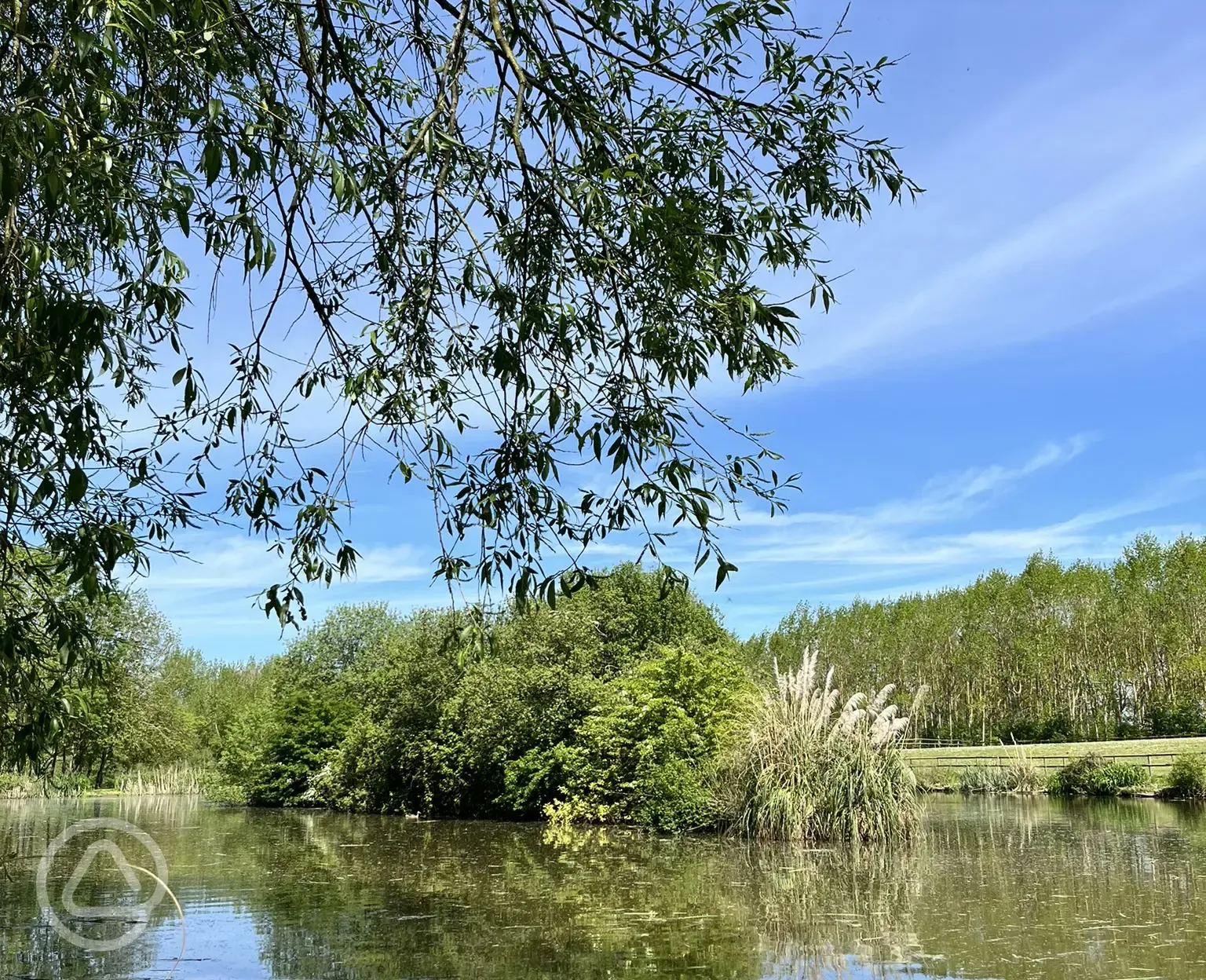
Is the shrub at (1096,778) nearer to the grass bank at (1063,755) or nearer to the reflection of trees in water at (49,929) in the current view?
the grass bank at (1063,755)

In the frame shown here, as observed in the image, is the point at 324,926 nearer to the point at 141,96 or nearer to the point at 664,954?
the point at 664,954

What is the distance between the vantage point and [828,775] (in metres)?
13.0

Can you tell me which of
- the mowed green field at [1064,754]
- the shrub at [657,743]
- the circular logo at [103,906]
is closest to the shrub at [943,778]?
the mowed green field at [1064,754]

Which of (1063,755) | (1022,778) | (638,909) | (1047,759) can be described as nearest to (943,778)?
(1022,778)

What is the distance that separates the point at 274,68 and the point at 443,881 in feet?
29.0

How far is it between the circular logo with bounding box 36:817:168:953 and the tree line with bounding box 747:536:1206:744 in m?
29.9

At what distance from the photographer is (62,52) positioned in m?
2.81

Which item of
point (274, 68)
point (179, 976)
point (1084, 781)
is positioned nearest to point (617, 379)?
point (274, 68)

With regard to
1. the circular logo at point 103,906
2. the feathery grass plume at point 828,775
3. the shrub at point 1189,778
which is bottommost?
the shrub at point 1189,778

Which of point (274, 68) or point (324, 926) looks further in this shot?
point (324, 926)

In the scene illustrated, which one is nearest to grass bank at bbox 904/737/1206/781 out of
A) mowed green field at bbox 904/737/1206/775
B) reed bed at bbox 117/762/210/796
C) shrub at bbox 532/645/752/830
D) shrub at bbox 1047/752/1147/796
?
mowed green field at bbox 904/737/1206/775

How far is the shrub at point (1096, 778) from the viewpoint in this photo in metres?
23.8

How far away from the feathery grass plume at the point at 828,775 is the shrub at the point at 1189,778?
12047 millimetres

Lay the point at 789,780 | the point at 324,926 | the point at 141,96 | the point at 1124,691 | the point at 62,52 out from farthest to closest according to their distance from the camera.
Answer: the point at 1124,691
the point at 789,780
the point at 324,926
the point at 141,96
the point at 62,52
